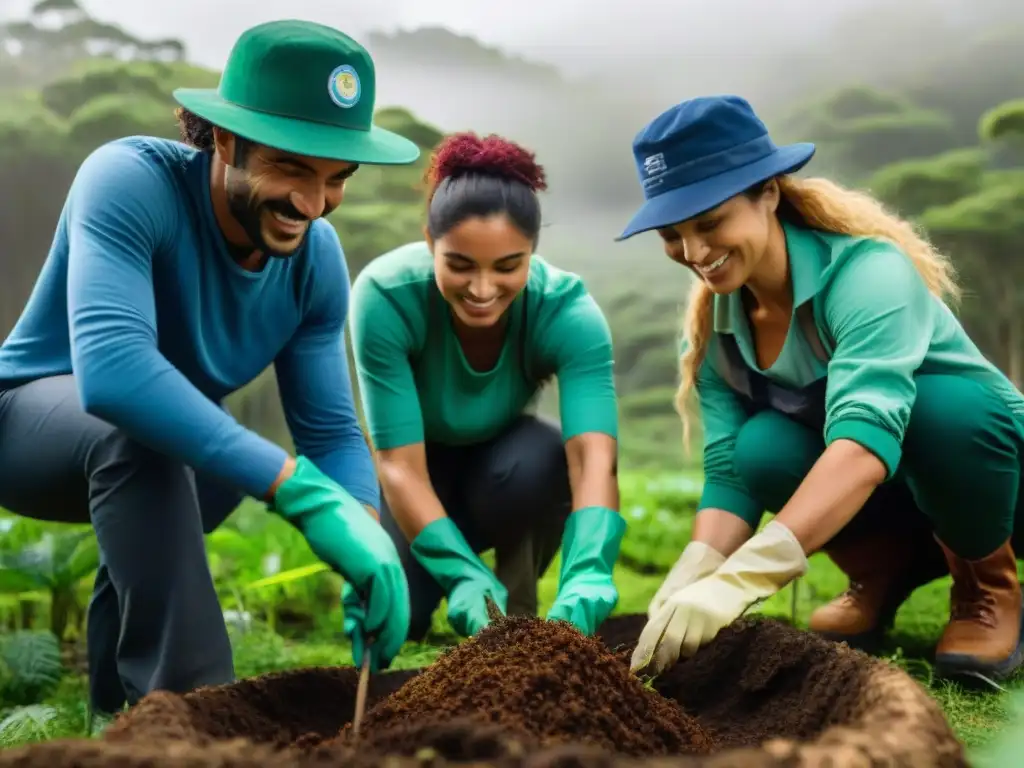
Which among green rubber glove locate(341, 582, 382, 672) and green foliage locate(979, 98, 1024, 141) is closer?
green rubber glove locate(341, 582, 382, 672)

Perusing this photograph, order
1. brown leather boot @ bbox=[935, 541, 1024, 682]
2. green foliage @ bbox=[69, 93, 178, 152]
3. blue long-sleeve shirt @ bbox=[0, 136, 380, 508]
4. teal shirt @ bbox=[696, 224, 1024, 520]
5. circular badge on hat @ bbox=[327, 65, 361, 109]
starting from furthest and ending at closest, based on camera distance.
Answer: green foliage @ bbox=[69, 93, 178, 152] → brown leather boot @ bbox=[935, 541, 1024, 682] → teal shirt @ bbox=[696, 224, 1024, 520] → circular badge on hat @ bbox=[327, 65, 361, 109] → blue long-sleeve shirt @ bbox=[0, 136, 380, 508]

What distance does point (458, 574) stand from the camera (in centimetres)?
173

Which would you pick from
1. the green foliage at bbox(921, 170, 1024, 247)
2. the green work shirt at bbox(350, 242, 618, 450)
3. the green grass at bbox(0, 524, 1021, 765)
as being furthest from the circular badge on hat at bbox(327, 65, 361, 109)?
the green foliage at bbox(921, 170, 1024, 247)

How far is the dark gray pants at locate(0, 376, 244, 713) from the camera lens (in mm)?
1426

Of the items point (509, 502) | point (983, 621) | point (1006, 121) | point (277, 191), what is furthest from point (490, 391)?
point (1006, 121)

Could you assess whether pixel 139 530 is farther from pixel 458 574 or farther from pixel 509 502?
pixel 509 502

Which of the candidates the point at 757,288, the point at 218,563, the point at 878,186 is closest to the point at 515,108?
the point at 878,186

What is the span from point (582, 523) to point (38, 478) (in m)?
0.91

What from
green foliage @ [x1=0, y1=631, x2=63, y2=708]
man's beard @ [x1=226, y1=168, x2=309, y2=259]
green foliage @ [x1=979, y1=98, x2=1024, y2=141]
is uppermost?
green foliage @ [x1=979, y1=98, x2=1024, y2=141]

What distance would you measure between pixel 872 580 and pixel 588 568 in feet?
2.51

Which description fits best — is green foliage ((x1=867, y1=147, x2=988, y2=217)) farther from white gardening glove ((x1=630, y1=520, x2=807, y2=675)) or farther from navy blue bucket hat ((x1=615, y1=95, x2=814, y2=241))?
white gardening glove ((x1=630, y1=520, x2=807, y2=675))

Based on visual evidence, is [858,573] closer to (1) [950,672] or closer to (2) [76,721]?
(1) [950,672]

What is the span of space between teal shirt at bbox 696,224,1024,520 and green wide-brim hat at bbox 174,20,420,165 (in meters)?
0.76

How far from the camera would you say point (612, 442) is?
1834 mm
